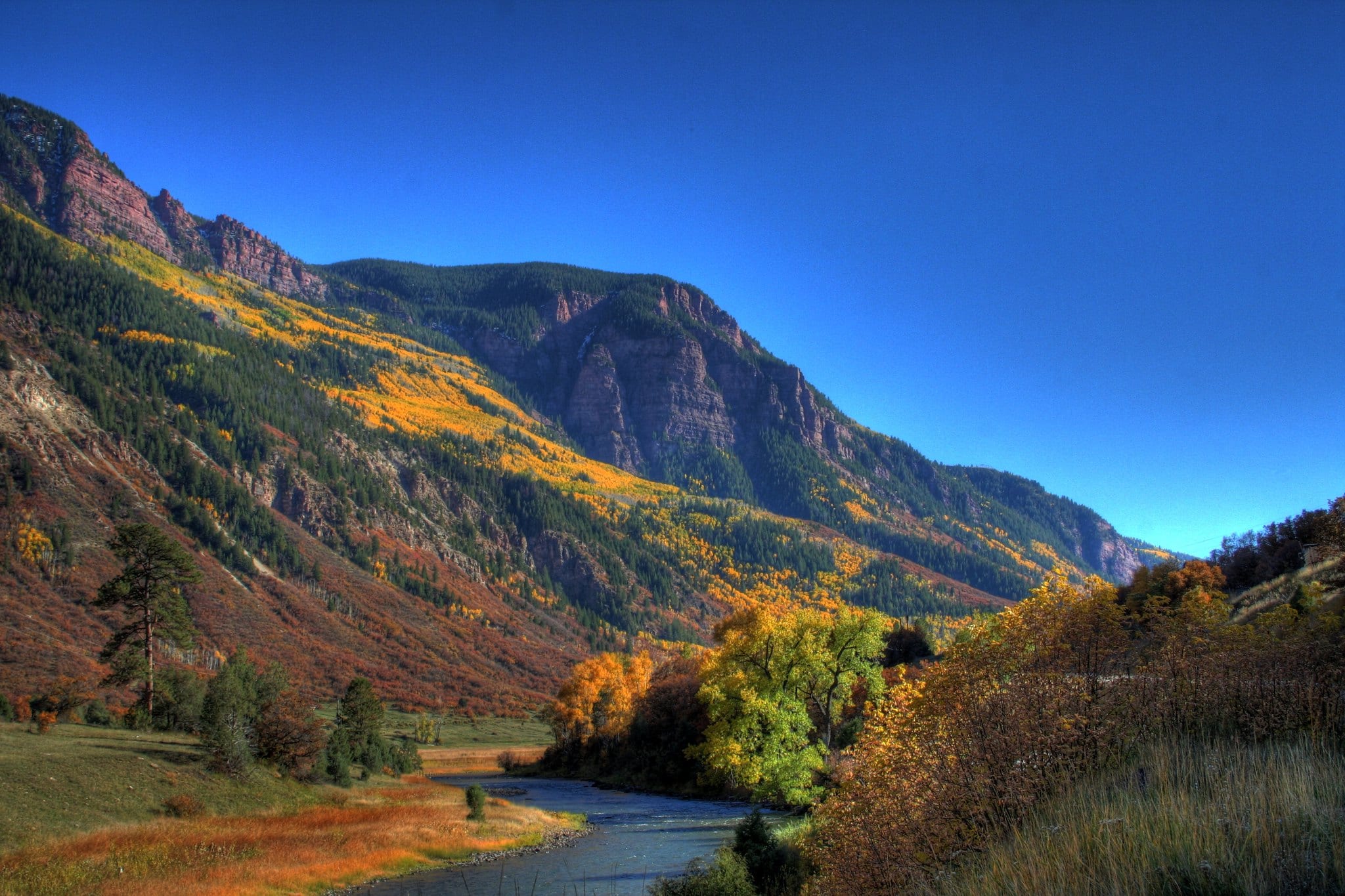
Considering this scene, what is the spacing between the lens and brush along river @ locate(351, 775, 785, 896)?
1344 inches

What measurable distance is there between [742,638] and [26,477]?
127 meters

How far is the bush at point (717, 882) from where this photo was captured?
23.6 metres

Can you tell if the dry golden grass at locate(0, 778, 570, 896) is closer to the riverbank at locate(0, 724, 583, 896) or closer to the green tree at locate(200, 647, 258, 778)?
the riverbank at locate(0, 724, 583, 896)

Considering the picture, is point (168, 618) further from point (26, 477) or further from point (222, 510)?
point (222, 510)

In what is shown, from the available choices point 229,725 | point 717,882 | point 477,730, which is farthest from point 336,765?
point 477,730

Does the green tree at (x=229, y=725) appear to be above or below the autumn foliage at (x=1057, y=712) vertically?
below

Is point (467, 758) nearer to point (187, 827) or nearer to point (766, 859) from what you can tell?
point (187, 827)

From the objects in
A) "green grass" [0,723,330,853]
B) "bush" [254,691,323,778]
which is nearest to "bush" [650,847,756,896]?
"green grass" [0,723,330,853]

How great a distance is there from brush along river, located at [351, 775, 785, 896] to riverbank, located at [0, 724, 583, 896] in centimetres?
250

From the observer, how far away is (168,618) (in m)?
52.2

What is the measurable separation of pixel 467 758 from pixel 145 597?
226 feet

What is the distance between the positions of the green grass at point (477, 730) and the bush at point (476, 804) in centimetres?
6621

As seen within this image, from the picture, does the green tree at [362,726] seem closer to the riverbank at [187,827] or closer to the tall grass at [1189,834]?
the riverbank at [187,827]

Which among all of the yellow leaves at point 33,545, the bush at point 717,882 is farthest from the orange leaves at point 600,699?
the yellow leaves at point 33,545
